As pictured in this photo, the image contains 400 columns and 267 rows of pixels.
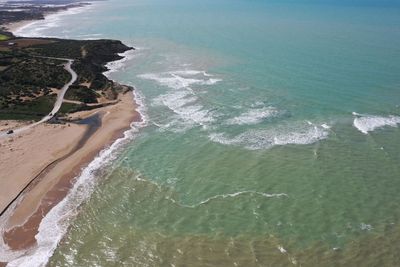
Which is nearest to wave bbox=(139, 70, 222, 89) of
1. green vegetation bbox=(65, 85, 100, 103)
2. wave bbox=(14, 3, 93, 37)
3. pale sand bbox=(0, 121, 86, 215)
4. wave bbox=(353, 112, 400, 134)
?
green vegetation bbox=(65, 85, 100, 103)

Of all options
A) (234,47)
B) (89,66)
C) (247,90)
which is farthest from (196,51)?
(247,90)

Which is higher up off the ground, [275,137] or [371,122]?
[371,122]

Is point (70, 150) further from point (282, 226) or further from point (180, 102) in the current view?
point (282, 226)

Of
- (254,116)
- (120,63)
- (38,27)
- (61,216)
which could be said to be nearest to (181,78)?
(120,63)

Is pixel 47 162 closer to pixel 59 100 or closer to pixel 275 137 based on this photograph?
pixel 59 100

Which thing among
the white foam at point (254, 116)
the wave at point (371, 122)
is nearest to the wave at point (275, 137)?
the white foam at point (254, 116)
